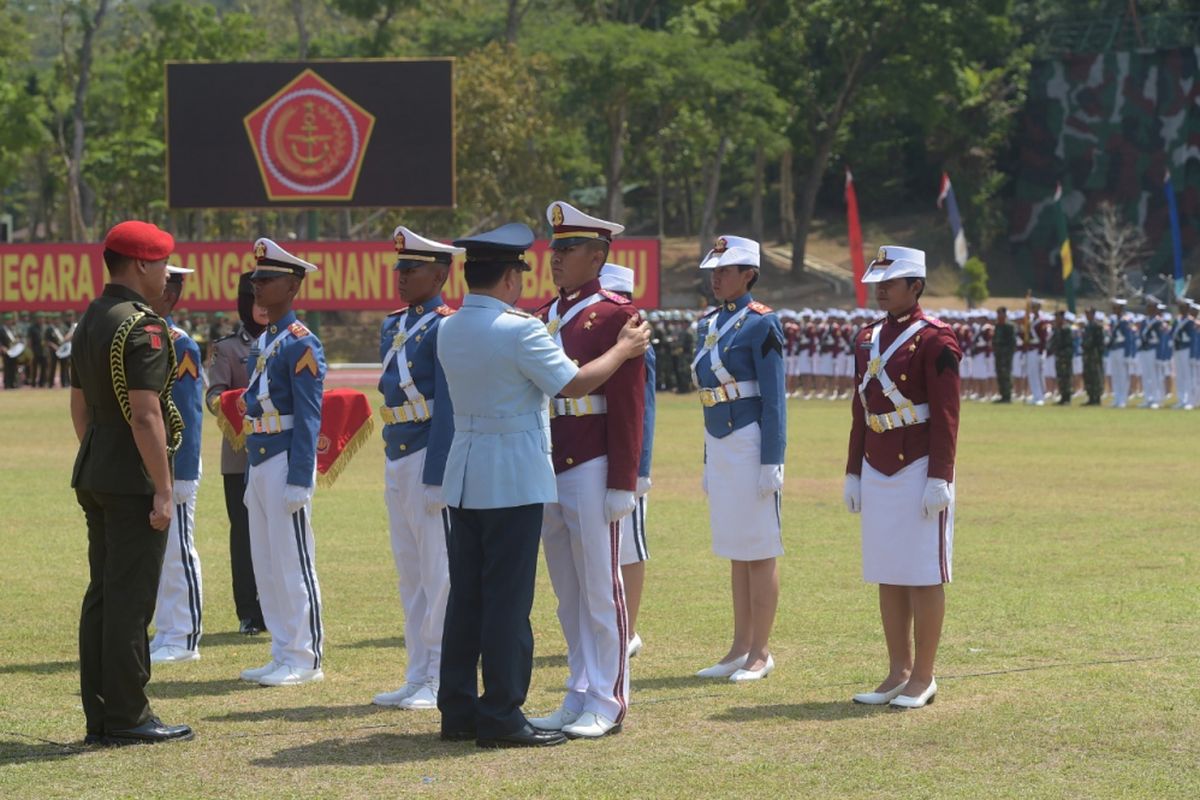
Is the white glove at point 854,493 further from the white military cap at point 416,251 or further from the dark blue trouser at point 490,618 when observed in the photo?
the white military cap at point 416,251

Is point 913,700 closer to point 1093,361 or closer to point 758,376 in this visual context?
point 758,376

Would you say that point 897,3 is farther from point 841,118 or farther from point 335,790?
point 335,790

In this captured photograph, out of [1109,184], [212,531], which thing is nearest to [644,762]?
[212,531]

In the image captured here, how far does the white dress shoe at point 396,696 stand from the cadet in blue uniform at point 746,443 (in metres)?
1.52

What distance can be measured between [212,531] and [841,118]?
53623mm

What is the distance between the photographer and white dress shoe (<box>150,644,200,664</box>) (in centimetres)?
913

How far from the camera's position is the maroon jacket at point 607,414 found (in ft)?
23.2

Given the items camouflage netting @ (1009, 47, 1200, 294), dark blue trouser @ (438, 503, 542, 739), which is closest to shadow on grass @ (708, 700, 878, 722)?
dark blue trouser @ (438, 503, 542, 739)

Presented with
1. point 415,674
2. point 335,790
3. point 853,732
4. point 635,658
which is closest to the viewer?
point 335,790

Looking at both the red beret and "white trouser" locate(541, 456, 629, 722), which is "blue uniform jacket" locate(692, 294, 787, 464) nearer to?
"white trouser" locate(541, 456, 629, 722)

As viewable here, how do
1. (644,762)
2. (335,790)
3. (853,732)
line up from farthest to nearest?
(853,732) < (644,762) < (335,790)

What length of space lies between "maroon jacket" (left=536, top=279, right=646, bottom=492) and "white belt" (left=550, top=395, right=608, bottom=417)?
2cm

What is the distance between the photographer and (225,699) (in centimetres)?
807

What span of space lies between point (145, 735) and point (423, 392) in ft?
6.85
